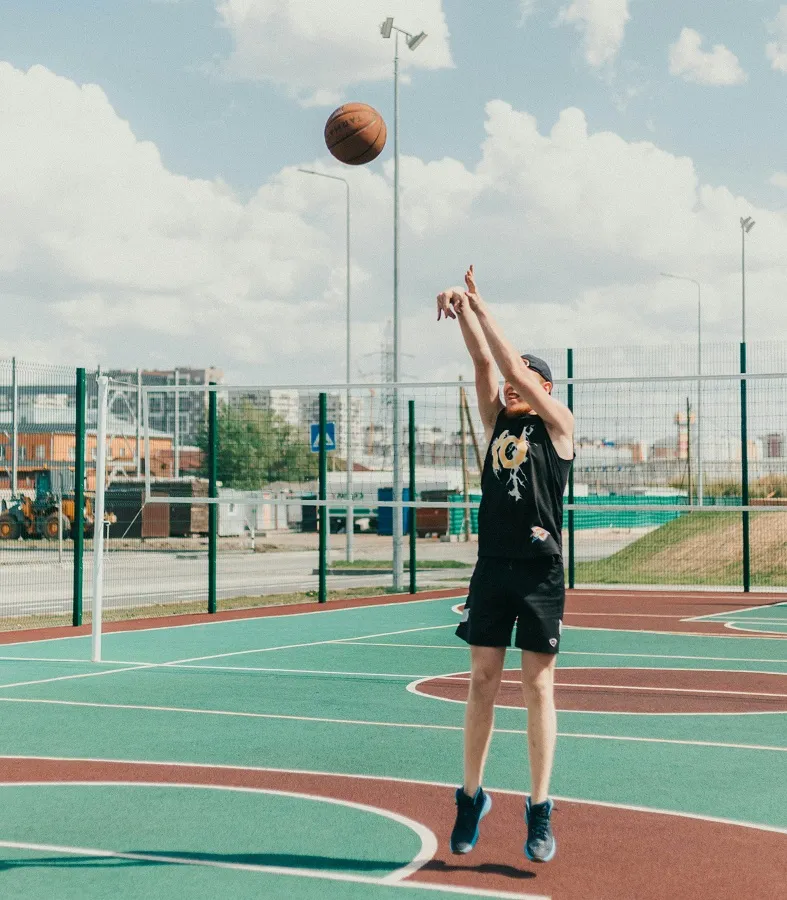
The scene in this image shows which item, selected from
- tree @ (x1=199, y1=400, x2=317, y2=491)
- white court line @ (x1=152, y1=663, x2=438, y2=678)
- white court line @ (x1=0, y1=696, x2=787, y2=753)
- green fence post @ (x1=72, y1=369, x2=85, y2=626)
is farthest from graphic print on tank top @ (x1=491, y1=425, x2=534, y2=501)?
tree @ (x1=199, y1=400, x2=317, y2=491)

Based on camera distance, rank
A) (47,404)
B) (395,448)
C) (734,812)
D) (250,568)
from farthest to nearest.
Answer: (250,568)
(395,448)
(47,404)
(734,812)

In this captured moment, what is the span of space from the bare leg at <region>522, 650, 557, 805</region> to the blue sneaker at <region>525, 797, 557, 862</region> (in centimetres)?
5

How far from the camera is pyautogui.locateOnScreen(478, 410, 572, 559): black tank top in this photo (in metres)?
4.70

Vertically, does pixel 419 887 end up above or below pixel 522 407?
below

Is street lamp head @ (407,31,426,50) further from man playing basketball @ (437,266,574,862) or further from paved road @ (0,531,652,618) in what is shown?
man playing basketball @ (437,266,574,862)

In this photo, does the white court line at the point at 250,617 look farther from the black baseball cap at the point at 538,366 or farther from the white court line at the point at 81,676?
the black baseball cap at the point at 538,366

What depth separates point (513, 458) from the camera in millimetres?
4773

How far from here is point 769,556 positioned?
21.5 meters

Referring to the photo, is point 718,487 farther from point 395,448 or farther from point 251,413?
point 251,413

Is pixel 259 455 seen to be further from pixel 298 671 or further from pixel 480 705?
pixel 480 705

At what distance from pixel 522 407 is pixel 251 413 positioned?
1445 centimetres

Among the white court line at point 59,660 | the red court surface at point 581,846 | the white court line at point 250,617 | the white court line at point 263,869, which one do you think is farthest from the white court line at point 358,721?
the white court line at point 250,617

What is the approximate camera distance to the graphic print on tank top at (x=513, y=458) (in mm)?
4738

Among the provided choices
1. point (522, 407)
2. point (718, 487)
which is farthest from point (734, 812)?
point (718, 487)
